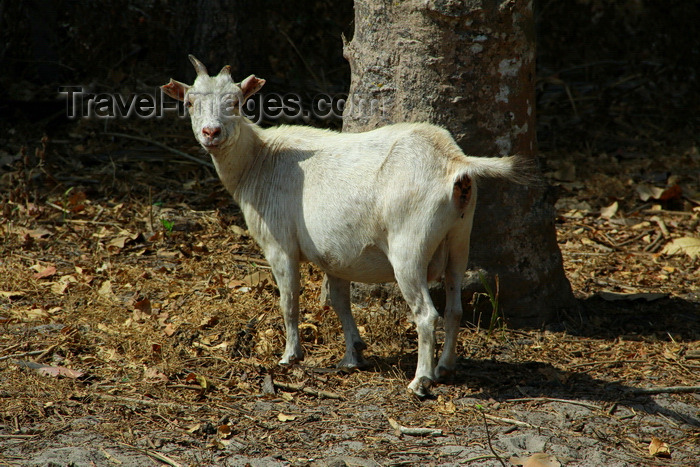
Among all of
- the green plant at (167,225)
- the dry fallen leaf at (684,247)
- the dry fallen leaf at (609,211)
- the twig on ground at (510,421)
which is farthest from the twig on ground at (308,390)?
the dry fallen leaf at (609,211)

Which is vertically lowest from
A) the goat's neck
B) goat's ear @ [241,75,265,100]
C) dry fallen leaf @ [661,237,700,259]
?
dry fallen leaf @ [661,237,700,259]

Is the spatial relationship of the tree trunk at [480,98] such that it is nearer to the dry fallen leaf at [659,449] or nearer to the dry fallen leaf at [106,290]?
the dry fallen leaf at [659,449]

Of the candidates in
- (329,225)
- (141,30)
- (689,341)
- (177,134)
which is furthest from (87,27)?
(689,341)

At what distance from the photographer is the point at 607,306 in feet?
18.1

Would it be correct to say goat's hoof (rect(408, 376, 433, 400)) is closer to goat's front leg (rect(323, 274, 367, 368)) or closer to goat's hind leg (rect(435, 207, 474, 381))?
goat's hind leg (rect(435, 207, 474, 381))

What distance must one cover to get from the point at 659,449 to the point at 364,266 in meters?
1.79

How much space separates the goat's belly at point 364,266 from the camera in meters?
4.35

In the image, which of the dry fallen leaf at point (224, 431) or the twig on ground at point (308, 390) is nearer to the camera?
the dry fallen leaf at point (224, 431)

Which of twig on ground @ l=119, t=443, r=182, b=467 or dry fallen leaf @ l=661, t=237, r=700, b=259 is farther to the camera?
dry fallen leaf @ l=661, t=237, r=700, b=259

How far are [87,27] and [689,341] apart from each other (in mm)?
7675

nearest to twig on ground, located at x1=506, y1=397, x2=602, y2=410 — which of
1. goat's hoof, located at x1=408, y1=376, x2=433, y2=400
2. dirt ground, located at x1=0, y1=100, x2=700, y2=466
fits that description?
dirt ground, located at x1=0, y1=100, x2=700, y2=466

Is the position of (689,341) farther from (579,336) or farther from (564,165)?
(564,165)

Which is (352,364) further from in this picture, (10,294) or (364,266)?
(10,294)

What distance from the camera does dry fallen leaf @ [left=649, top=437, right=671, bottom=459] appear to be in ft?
12.3
